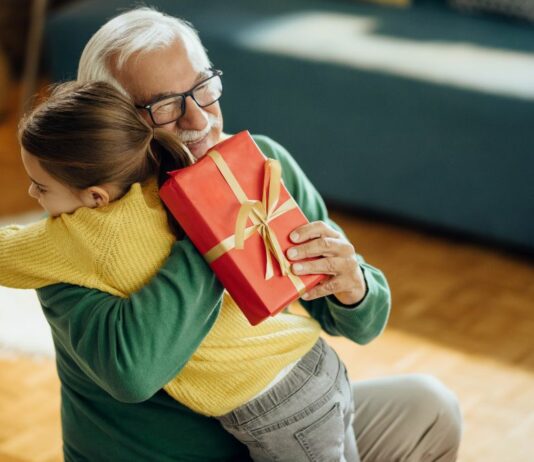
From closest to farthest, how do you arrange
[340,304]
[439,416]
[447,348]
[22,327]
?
[340,304] < [439,416] < [447,348] < [22,327]

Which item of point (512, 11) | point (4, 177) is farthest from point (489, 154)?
point (4, 177)

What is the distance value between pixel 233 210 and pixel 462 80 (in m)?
1.92

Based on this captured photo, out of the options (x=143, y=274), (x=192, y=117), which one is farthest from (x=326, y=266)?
(x=192, y=117)

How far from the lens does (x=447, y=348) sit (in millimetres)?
2549

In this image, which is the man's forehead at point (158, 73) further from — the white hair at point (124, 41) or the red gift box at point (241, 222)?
the red gift box at point (241, 222)

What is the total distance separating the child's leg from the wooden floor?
0.81 m

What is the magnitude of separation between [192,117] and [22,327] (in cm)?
136

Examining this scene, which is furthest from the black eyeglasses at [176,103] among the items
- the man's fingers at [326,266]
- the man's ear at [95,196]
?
the man's fingers at [326,266]

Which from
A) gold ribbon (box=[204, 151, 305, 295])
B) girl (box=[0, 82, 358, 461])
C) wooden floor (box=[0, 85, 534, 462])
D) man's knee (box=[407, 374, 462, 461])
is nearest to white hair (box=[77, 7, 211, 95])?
girl (box=[0, 82, 358, 461])

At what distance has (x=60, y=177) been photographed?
1.24 m

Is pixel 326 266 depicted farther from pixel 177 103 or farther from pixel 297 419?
pixel 177 103

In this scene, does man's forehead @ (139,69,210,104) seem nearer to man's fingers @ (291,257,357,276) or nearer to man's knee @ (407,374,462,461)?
man's fingers @ (291,257,357,276)

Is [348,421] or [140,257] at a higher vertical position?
[140,257]

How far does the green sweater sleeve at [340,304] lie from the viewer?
4.74 ft
